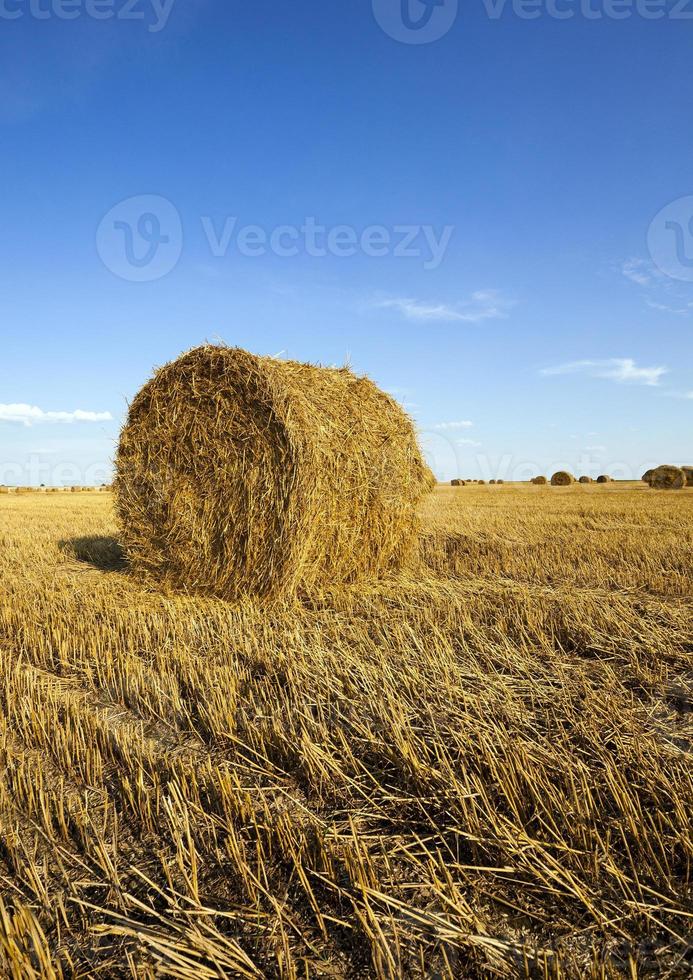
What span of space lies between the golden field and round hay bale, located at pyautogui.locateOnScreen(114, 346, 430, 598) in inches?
52.5

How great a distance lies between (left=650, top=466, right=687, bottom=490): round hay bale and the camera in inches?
1100

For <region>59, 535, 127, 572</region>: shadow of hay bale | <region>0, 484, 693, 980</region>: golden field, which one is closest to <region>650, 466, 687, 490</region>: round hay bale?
<region>59, 535, 127, 572</region>: shadow of hay bale

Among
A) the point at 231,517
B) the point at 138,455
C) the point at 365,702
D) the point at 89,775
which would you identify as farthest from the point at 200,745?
the point at 138,455

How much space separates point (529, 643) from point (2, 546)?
9.02 meters

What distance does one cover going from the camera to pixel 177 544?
712 centimetres

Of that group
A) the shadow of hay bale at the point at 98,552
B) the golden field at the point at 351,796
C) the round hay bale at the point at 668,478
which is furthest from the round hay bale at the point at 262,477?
the round hay bale at the point at 668,478

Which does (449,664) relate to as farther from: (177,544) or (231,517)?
(177,544)

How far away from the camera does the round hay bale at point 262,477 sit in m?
6.27

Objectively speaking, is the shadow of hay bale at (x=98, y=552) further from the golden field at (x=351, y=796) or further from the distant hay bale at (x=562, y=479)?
the distant hay bale at (x=562, y=479)

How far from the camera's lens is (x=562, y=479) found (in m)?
37.4

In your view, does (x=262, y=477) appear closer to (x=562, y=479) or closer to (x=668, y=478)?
(x=668, y=478)

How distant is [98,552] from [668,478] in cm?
2597

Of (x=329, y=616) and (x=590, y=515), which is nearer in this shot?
(x=329, y=616)

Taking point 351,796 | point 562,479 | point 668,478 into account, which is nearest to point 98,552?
point 351,796
